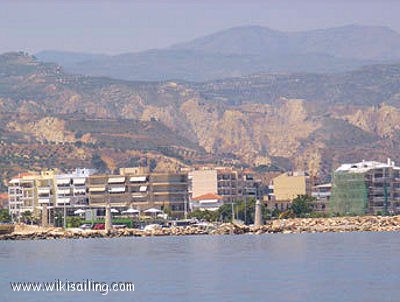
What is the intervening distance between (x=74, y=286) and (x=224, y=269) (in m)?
16.3

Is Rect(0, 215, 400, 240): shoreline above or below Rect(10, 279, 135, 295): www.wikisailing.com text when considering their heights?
below

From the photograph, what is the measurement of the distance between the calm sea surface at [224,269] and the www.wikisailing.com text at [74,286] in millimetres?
882

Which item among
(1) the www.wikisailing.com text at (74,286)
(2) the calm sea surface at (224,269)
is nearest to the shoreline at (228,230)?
(2) the calm sea surface at (224,269)

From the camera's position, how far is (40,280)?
314 ft

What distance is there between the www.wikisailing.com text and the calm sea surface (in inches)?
34.7

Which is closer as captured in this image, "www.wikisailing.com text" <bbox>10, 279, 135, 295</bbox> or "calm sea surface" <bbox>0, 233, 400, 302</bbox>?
"calm sea surface" <bbox>0, 233, 400, 302</bbox>

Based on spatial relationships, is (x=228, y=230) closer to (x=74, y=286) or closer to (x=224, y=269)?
(x=224, y=269)

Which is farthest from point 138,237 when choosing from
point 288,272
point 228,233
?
point 288,272

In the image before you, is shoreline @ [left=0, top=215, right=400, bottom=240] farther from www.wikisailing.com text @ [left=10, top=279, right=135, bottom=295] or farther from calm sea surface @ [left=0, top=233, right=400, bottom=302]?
www.wikisailing.com text @ [left=10, top=279, right=135, bottom=295]

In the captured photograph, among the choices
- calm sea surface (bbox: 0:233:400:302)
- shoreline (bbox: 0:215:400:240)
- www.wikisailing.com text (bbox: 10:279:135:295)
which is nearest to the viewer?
calm sea surface (bbox: 0:233:400:302)

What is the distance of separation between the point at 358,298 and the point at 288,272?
62.3ft

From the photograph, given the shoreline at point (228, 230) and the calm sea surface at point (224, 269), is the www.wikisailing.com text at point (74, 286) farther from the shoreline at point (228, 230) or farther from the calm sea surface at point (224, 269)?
the shoreline at point (228, 230)

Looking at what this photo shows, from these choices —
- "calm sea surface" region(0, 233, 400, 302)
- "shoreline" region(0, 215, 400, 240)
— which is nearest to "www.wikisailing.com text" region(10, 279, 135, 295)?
"calm sea surface" region(0, 233, 400, 302)

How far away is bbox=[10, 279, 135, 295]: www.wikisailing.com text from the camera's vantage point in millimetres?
87000
